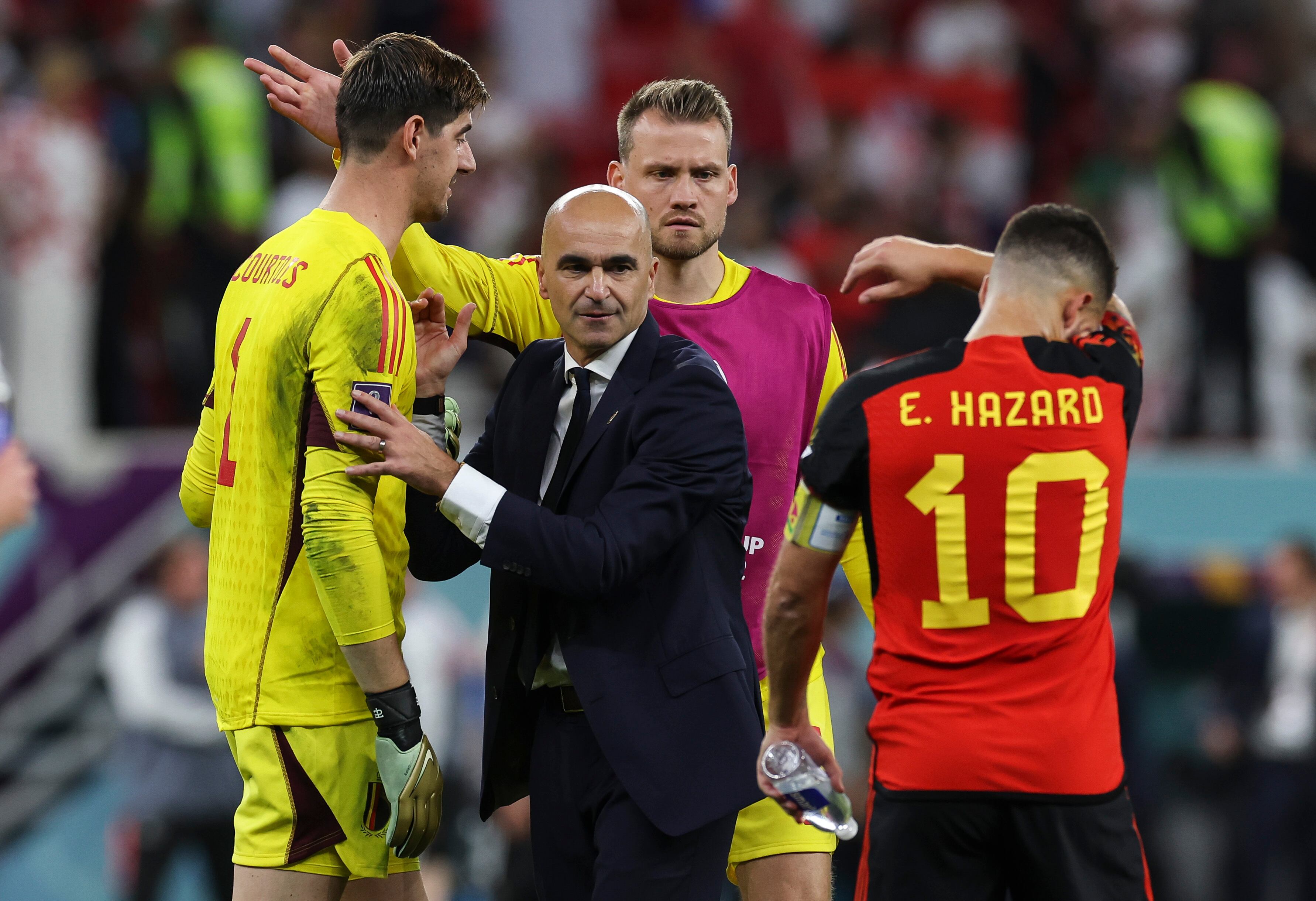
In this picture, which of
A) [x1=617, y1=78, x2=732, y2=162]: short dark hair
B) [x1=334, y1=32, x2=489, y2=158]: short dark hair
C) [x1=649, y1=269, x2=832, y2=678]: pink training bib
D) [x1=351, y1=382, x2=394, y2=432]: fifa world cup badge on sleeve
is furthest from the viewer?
[x1=617, y1=78, x2=732, y2=162]: short dark hair

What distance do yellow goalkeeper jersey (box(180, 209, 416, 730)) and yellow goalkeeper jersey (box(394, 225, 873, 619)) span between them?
0.59 m

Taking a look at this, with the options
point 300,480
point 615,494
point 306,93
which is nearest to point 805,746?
point 615,494

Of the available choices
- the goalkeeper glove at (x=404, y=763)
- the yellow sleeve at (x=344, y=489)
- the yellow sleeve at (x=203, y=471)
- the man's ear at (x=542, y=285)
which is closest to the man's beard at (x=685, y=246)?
the man's ear at (x=542, y=285)

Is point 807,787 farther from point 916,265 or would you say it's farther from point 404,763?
point 916,265

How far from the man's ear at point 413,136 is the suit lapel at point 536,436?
672 mm

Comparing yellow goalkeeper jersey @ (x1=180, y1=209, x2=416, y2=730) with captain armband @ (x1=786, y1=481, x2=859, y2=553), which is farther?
captain armband @ (x1=786, y1=481, x2=859, y2=553)

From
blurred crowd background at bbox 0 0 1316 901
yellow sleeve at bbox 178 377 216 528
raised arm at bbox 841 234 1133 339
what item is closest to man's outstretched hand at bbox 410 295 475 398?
yellow sleeve at bbox 178 377 216 528

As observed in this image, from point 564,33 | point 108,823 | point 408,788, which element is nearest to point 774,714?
point 408,788

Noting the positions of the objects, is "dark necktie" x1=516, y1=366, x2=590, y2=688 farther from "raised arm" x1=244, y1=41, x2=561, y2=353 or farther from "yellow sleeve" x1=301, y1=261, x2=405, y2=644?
"raised arm" x1=244, y1=41, x2=561, y2=353

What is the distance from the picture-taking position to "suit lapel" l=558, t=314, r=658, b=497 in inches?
149

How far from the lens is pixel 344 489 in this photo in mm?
3654

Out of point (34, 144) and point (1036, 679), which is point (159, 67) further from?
point (1036, 679)

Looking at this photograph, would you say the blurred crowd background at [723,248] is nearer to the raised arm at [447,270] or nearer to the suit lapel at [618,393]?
the raised arm at [447,270]

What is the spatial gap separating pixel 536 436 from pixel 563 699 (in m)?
0.66
